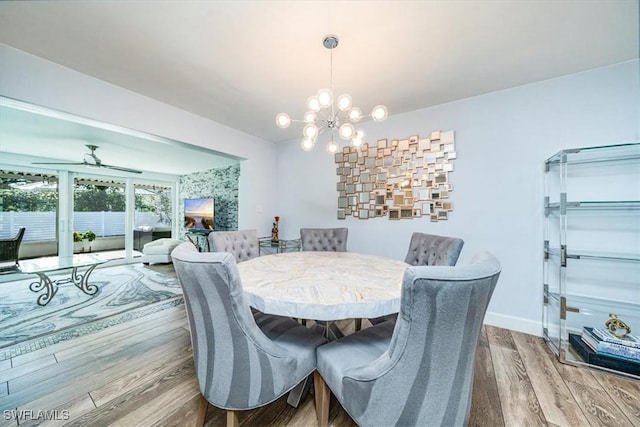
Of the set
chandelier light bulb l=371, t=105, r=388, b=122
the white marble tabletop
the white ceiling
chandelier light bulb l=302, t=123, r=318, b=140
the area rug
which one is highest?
the white ceiling

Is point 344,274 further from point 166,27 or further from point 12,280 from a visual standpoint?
point 12,280

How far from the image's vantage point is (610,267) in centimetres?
202

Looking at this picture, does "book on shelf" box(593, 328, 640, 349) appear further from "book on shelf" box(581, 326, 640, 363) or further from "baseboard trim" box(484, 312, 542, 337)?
"baseboard trim" box(484, 312, 542, 337)

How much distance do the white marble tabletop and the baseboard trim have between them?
1.55 metres

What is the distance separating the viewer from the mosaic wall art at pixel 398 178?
2.72 meters

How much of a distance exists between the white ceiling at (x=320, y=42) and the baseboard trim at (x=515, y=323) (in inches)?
94.6

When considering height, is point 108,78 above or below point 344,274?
above

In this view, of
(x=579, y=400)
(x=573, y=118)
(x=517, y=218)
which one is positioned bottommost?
(x=579, y=400)

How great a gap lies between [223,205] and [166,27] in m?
4.40

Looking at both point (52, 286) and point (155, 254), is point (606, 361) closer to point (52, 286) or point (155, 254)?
point (52, 286)

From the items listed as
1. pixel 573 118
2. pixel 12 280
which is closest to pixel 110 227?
pixel 12 280

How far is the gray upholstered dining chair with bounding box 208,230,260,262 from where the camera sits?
7.84 feet

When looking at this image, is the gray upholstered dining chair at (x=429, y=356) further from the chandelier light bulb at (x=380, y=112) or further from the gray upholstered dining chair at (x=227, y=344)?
the chandelier light bulb at (x=380, y=112)

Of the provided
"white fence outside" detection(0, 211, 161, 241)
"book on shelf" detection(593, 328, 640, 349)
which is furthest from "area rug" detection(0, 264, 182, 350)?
"book on shelf" detection(593, 328, 640, 349)
